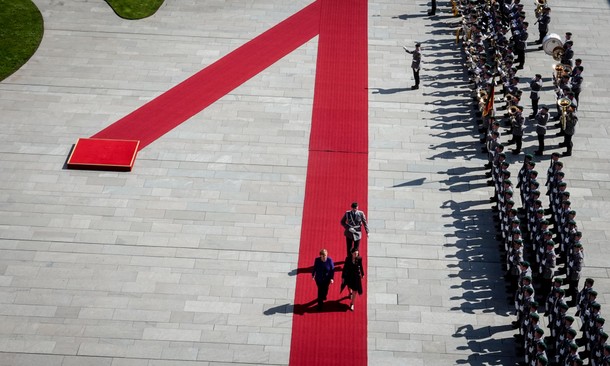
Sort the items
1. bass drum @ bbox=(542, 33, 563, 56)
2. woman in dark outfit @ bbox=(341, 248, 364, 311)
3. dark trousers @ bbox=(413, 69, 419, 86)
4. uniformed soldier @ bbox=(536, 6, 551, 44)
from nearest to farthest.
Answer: woman in dark outfit @ bbox=(341, 248, 364, 311) < dark trousers @ bbox=(413, 69, 419, 86) < bass drum @ bbox=(542, 33, 563, 56) < uniformed soldier @ bbox=(536, 6, 551, 44)

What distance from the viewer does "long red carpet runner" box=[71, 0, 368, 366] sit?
20.2m

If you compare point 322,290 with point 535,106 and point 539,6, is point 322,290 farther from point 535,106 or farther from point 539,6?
point 539,6

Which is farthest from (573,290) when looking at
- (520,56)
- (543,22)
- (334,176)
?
(543,22)

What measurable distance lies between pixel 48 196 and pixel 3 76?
23.1 ft

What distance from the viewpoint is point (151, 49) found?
101 ft

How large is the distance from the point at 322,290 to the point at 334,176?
17.7 feet

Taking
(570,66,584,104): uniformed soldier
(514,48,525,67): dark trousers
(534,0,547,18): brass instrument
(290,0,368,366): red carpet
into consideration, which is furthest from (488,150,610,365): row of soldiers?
(534,0,547,18): brass instrument

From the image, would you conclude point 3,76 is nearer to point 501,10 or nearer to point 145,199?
point 145,199

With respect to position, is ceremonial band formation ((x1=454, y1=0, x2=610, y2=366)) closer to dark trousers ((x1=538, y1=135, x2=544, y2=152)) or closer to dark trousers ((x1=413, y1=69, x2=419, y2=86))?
dark trousers ((x1=538, y1=135, x2=544, y2=152))

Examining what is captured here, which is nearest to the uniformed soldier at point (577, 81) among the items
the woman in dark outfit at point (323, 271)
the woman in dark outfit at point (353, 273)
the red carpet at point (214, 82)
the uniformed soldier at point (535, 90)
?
the uniformed soldier at point (535, 90)

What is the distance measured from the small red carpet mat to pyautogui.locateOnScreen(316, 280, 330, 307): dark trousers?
300 inches

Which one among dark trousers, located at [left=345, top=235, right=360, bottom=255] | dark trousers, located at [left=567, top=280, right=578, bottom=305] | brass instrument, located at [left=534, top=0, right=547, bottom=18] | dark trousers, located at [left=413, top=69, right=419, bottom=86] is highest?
brass instrument, located at [left=534, top=0, right=547, bottom=18]

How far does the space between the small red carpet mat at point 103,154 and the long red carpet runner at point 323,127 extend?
0.45 metres

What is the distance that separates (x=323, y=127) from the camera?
27031 millimetres
